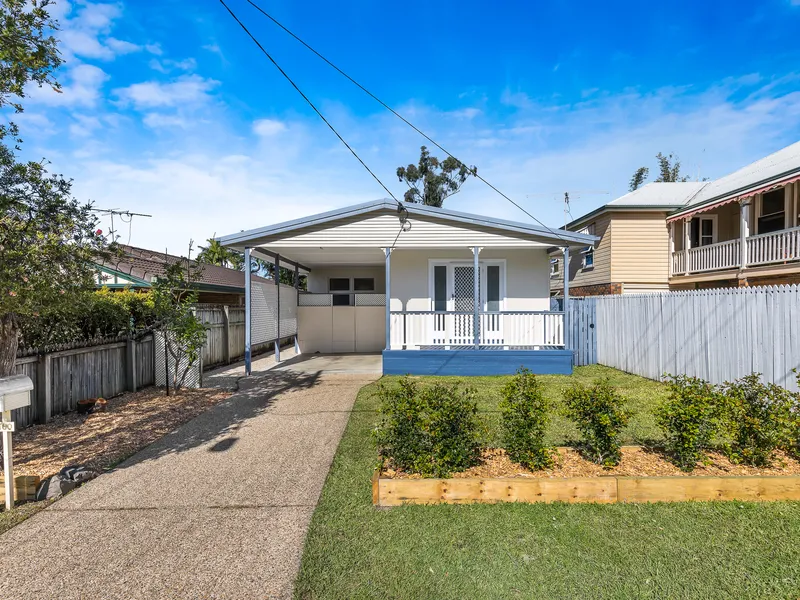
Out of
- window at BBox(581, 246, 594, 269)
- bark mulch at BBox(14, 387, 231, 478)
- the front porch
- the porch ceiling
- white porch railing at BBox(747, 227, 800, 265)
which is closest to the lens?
bark mulch at BBox(14, 387, 231, 478)

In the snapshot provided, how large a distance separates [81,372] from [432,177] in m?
30.5

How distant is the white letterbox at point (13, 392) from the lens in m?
3.49

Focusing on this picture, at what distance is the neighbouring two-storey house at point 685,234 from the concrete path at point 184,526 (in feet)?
41.5

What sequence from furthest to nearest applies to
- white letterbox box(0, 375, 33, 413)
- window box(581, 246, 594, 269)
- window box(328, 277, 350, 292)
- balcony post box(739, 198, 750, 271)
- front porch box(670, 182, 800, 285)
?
window box(581, 246, 594, 269) < window box(328, 277, 350, 292) < balcony post box(739, 198, 750, 271) < front porch box(670, 182, 800, 285) < white letterbox box(0, 375, 33, 413)

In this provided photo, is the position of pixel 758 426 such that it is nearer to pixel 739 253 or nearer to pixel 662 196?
pixel 739 253

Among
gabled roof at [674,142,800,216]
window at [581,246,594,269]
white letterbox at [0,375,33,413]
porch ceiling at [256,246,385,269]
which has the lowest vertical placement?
white letterbox at [0,375,33,413]

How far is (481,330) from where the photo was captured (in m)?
10.9

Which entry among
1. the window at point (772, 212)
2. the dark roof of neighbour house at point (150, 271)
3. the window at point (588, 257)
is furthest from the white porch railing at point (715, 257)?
the dark roof of neighbour house at point (150, 271)

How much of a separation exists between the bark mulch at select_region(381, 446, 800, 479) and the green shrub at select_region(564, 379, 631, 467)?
0.12 m

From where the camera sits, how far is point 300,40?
6145 mm

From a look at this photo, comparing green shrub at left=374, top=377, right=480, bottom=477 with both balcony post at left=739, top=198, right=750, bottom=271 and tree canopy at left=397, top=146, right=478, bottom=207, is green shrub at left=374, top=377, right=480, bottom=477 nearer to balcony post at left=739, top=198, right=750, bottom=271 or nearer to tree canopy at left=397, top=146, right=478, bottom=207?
balcony post at left=739, top=198, right=750, bottom=271

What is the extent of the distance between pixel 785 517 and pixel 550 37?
10.5 metres

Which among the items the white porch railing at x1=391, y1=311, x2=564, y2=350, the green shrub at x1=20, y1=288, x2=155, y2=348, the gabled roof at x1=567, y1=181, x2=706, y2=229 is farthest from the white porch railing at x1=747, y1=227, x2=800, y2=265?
the green shrub at x1=20, y1=288, x2=155, y2=348

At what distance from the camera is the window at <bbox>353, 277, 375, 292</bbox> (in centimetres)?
1497
